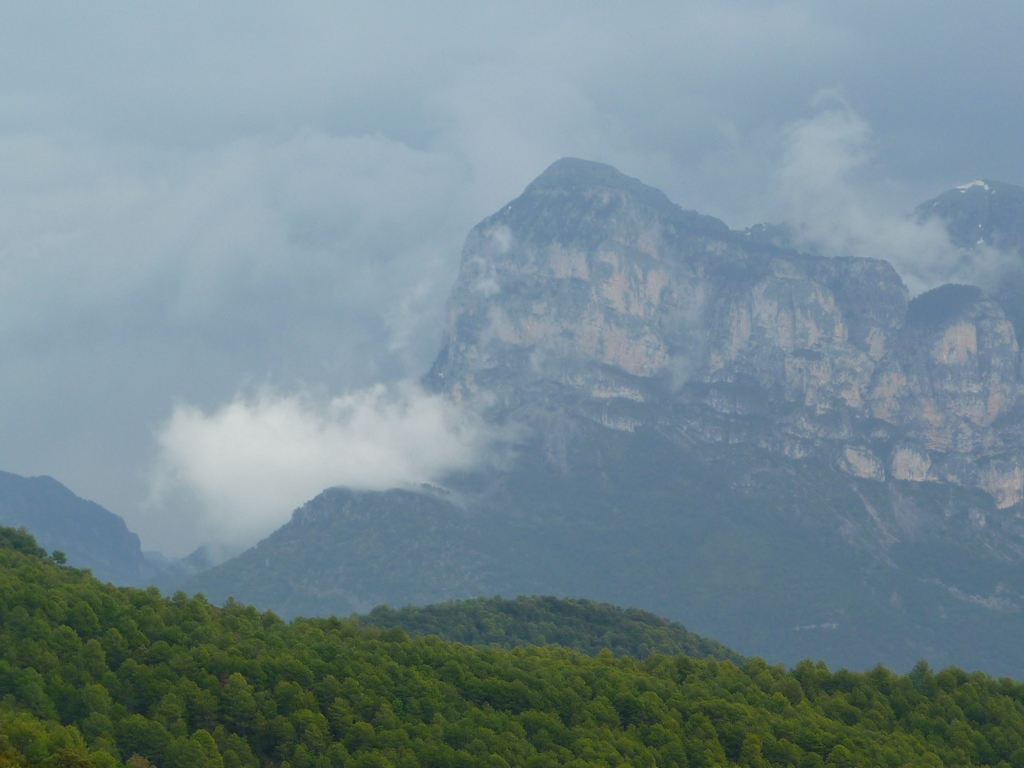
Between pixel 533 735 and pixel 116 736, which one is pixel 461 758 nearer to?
pixel 533 735

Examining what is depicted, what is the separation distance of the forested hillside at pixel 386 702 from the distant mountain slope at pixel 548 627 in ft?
202

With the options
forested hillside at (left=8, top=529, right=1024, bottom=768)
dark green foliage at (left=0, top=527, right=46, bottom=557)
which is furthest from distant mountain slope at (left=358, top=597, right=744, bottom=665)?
forested hillside at (left=8, top=529, right=1024, bottom=768)

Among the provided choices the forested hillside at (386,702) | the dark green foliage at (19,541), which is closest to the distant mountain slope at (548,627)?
the dark green foliage at (19,541)

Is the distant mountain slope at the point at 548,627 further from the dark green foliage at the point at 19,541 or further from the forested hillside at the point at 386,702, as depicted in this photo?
the forested hillside at the point at 386,702

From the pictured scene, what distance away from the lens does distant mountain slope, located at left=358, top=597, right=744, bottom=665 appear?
174 m

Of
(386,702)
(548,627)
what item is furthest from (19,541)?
(548,627)

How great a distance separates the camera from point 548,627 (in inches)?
7141

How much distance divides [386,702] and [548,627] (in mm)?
90964

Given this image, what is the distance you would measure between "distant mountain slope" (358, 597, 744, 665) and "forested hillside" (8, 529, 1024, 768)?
6150 cm

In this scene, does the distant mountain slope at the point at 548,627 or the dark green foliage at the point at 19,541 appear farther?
the distant mountain slope at the point at 548,627

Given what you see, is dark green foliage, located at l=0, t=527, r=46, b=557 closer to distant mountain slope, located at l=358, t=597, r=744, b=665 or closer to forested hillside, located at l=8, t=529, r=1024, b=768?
forested hillside, located at l=8, t=529, r=1024, b=768

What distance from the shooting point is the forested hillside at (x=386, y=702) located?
83500 millimetres

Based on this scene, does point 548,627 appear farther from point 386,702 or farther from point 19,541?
point 386,702

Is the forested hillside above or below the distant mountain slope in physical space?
below
